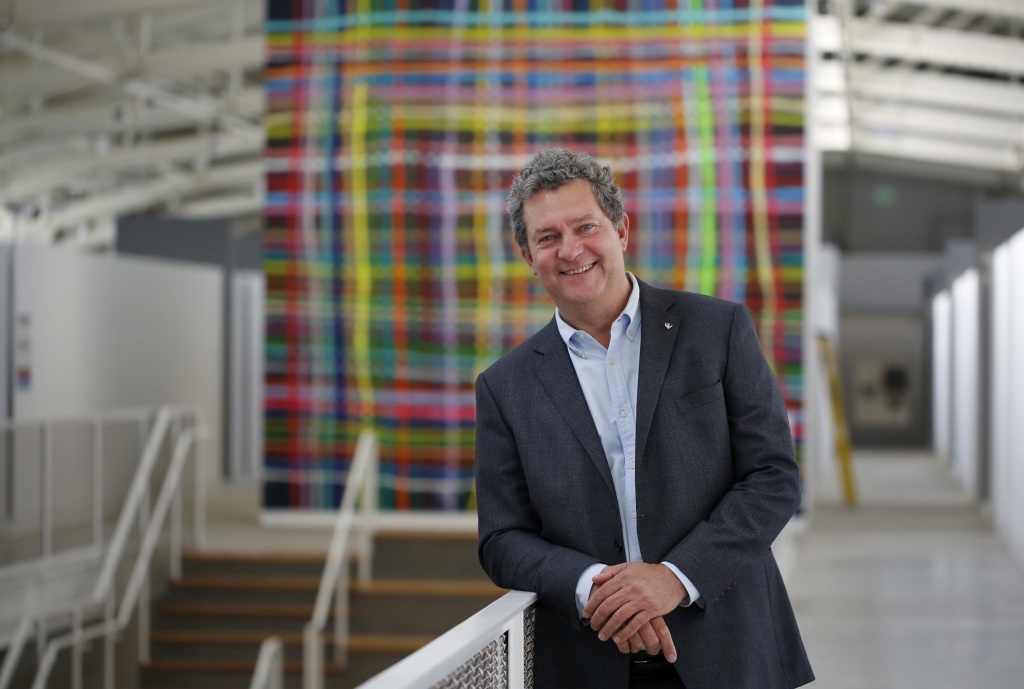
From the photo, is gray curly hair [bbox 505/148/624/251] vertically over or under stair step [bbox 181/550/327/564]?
over

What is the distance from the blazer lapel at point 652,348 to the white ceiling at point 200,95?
7.09 metres

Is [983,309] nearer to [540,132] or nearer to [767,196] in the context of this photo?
[767,196]

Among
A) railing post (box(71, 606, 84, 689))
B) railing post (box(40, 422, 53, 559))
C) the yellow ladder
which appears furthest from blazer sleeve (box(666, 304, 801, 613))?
the yellow ladder

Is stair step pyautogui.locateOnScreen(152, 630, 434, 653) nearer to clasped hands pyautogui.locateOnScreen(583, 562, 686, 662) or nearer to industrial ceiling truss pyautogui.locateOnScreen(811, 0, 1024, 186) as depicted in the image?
clasped hands pyautogui.locateOnScreen(583, 562, 686, 662)

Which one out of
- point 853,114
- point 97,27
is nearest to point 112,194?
point 97,27

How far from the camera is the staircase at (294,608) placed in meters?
7.74

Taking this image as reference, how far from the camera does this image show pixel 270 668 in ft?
23.4

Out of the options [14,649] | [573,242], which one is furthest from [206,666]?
[573,242]

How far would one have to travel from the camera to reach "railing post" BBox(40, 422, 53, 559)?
23.6ft

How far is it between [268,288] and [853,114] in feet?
38.5

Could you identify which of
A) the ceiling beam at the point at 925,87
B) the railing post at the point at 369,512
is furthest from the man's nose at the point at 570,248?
the ceiling beam at the point at 925,87

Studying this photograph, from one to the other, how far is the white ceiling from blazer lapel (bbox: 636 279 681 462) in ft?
23.3

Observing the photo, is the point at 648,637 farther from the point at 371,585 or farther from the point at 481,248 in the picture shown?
the point at 481,248

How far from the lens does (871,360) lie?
22297 millimetres
